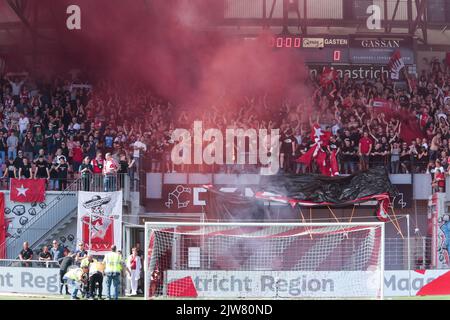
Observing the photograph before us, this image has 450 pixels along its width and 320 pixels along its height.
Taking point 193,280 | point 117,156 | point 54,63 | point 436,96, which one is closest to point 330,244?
point 193,280

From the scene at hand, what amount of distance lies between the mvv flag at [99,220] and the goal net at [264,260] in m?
2.88

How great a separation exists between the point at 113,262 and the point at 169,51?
39.5 ft

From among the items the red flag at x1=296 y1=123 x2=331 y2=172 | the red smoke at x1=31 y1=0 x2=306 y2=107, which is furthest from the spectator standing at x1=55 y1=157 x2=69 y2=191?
the red flag at x1=296 y1=123 x2=331 y2=172

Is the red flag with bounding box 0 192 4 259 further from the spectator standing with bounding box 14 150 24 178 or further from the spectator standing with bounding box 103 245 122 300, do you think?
the spectator standing with bounding box 103 245 122 300

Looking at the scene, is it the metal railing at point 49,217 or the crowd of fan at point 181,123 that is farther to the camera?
the crowd of fan at point 181,123

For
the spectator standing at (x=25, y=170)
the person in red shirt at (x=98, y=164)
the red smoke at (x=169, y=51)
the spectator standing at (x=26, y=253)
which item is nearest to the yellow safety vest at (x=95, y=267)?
the spectator standing at (x=26, y=253)

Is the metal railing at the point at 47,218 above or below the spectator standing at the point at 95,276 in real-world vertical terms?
above

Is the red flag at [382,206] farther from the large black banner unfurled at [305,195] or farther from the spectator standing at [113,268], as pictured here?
the spectator standing at [113,268]

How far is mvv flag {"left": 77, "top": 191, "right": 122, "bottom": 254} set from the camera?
27.1 metres

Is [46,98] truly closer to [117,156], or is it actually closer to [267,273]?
[117,156]

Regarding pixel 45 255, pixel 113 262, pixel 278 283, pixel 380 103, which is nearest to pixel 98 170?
pixel 45 255

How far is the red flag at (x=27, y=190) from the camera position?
2845 cm

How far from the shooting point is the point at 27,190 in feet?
93.4

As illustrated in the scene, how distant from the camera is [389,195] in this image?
27.4 meters
